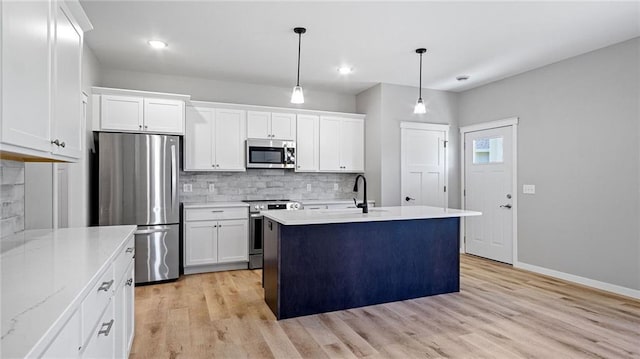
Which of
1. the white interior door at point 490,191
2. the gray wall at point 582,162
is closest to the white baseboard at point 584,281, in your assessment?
the gray wall at point 582,162

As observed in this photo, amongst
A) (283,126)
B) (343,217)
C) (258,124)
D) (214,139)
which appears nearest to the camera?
(343,217)

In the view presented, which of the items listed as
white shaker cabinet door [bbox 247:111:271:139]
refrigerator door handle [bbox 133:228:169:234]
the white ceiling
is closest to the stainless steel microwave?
white shaker cabinet door [bbox 247:111:271:139]

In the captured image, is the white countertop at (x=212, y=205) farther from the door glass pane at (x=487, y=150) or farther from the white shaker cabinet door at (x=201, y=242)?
the door glass pane at (x=487, y=150)

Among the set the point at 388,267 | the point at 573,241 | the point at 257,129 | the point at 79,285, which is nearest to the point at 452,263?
the point at 388,267

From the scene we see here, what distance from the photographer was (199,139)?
4.77 m

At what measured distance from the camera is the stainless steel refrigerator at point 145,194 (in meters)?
3.97

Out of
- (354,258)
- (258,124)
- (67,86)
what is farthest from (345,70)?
(67,86)

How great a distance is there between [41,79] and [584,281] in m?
5.20

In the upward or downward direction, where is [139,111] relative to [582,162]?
upward

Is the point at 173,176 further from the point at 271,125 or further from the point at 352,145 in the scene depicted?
the point at 352,145

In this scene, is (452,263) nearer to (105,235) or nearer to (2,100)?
(105,235)

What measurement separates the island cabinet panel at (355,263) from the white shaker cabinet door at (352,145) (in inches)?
85.4

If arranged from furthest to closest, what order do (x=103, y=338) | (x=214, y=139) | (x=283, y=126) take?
1. (x=283, y=126)
2. (x=214, y=139)
3. (x=103, y=338)

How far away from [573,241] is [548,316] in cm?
150
